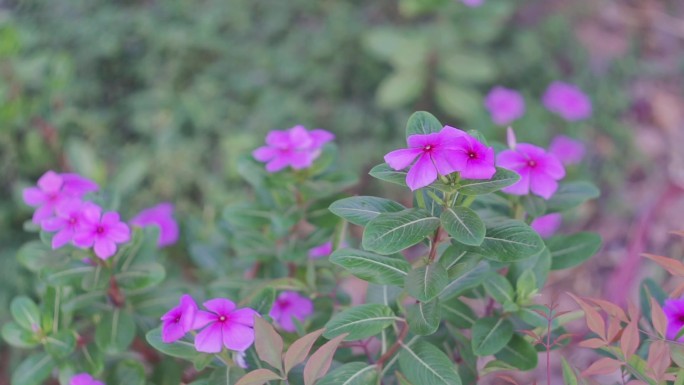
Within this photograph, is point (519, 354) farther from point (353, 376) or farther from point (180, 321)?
point (180, 321)

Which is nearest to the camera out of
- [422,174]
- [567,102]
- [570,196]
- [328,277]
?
[422,174]

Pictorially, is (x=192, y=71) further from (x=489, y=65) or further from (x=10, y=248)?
(x=489, y=65)

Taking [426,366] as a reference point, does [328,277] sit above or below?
below

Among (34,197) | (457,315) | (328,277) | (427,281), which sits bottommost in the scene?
(328,277)

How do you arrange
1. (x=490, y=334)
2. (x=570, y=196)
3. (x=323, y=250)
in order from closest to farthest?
(x=490, y=334) < (x=570, y=196) < (x=323, y=250)

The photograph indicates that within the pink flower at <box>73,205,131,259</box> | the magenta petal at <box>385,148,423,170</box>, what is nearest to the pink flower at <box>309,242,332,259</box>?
Answer: the pink flower at <box>73,205,131,259</box>

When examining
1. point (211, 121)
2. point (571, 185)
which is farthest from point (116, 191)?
point (211, 121)

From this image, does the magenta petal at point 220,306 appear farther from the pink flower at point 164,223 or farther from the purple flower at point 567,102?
the purple flower at point 567,102

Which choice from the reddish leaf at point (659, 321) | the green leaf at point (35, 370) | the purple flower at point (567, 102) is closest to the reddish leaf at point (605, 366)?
the reddish leaf at point (659, 321)

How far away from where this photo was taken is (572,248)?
135cm

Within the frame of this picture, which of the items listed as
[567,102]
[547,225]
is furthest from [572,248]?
[567,102]

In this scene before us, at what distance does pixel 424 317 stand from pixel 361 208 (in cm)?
20

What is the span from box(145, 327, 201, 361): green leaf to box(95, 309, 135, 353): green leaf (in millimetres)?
241

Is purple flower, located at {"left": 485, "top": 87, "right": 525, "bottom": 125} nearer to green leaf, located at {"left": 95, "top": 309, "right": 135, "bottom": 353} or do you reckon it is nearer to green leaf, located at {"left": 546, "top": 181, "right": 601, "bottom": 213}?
green leaf, located at {"left": 546, "top": 181, "right": 601, "bottom": 213}
